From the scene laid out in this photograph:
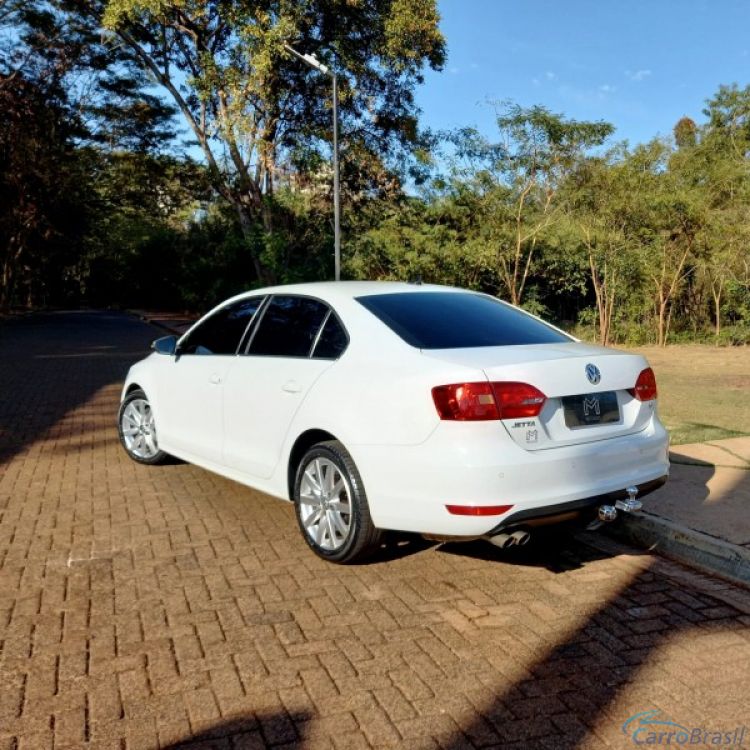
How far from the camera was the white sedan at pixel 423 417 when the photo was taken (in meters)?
3.78

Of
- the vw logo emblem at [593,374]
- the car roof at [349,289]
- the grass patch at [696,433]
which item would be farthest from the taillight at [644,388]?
the grass patch at [696,433]

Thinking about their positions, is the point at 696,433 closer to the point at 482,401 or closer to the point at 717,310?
the point at 482,401

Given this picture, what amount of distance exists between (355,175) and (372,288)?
793 inches

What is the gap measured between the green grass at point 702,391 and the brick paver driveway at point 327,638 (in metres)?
3.61

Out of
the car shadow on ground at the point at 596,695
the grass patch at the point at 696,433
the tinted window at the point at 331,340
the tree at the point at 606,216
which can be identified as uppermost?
the tree at the point at 606,216

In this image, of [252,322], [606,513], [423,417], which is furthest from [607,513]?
[252,322]

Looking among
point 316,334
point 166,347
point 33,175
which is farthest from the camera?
point 33,175

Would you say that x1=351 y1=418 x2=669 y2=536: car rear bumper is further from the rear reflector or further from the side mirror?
the side mirror

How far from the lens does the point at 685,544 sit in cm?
461

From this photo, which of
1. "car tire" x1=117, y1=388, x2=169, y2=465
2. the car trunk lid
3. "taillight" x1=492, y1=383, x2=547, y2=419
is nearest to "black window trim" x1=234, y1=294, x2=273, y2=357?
"car tire" x1=117, y1=388, x2=169, y2=465

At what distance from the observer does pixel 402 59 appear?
73.1ft

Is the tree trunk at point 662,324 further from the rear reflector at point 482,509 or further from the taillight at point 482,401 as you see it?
the rear reflector at point 482,509

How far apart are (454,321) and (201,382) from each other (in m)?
2.06

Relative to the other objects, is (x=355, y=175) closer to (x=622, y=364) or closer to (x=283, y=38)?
(x=283, y=38)
